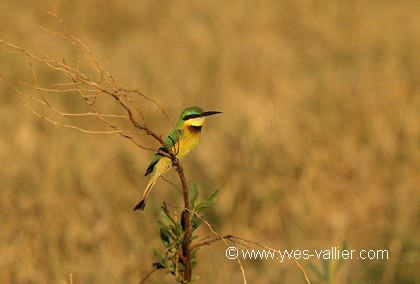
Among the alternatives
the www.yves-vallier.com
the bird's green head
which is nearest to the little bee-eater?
the bird's green head

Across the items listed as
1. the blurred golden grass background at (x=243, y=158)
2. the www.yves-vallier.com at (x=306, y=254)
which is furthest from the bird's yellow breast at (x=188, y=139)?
the www.yves-vallier.com at (x=306, y=254)

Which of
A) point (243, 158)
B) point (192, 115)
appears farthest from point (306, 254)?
point (192, 115)

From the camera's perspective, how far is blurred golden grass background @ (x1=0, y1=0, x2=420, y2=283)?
17.4 feet

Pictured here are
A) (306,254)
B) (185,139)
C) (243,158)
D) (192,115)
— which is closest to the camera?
(185,139)

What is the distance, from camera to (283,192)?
635 cm

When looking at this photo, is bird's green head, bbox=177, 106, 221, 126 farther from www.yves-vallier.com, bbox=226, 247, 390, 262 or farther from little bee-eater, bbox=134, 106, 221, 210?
www.yves-vallier.com, bbox=226, 247, 390, 262

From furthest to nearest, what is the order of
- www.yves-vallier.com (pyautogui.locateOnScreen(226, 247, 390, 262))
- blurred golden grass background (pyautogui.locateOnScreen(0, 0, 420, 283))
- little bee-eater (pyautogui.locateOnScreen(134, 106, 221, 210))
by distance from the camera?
www.yves-vallier.com (pyautogui.locateOnScreen(226, 247, 390, 262)), blurred golden grass background (pyautogui.locateOnScreen(0, 0, 420, 283)), little bee-eater (pyautogui.locateOnScreen(134, 106, 221, 210))

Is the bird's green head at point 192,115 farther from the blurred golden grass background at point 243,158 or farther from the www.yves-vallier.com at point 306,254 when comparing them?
the www.yves-vallier.com at point 306,254

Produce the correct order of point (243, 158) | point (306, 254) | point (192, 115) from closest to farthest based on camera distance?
point (192, 115) < point (306, 254) < point (243, 158)

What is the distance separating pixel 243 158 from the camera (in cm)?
659

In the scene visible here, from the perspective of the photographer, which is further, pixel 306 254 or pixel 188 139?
pixel 306 254

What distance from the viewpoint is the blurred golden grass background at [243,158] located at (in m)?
5.31

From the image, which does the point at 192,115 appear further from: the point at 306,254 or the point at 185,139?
the point at 306,254

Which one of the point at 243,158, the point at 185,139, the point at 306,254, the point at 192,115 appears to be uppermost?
the point at 243,158
